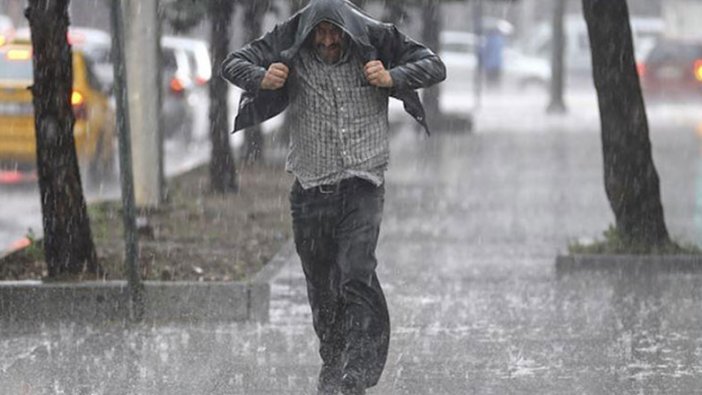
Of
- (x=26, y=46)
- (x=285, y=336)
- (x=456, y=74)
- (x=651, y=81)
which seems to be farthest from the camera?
(x=456, y=74)

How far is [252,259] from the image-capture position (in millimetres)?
12766

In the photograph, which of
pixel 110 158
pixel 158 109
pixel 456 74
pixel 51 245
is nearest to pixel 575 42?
pixel 456 74

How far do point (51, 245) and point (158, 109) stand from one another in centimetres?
538

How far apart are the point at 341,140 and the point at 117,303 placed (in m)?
3.00

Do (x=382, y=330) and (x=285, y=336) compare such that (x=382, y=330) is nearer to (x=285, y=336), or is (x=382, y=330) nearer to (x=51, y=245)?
(x=285, y=336)

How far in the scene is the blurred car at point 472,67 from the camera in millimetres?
54469

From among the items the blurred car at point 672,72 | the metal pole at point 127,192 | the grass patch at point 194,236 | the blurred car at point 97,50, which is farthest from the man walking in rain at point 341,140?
the blurred car at point 672,72

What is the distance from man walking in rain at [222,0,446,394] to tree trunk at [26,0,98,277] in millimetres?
3160

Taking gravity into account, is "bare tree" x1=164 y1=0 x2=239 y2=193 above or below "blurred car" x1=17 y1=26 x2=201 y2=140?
above

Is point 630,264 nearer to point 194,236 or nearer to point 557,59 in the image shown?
point 194,236

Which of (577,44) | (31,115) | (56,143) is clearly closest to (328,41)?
(56,143)

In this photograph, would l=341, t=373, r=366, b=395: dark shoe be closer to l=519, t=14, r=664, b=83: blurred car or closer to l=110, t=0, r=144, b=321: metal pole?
l=110, t=0, r=144, b=321: metal pole

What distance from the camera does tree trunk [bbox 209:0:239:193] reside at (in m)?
17.6

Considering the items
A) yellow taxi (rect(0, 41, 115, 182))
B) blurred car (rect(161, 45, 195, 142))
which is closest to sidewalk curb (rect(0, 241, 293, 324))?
yellow taxi (rect(0, 41, 115, 182))
